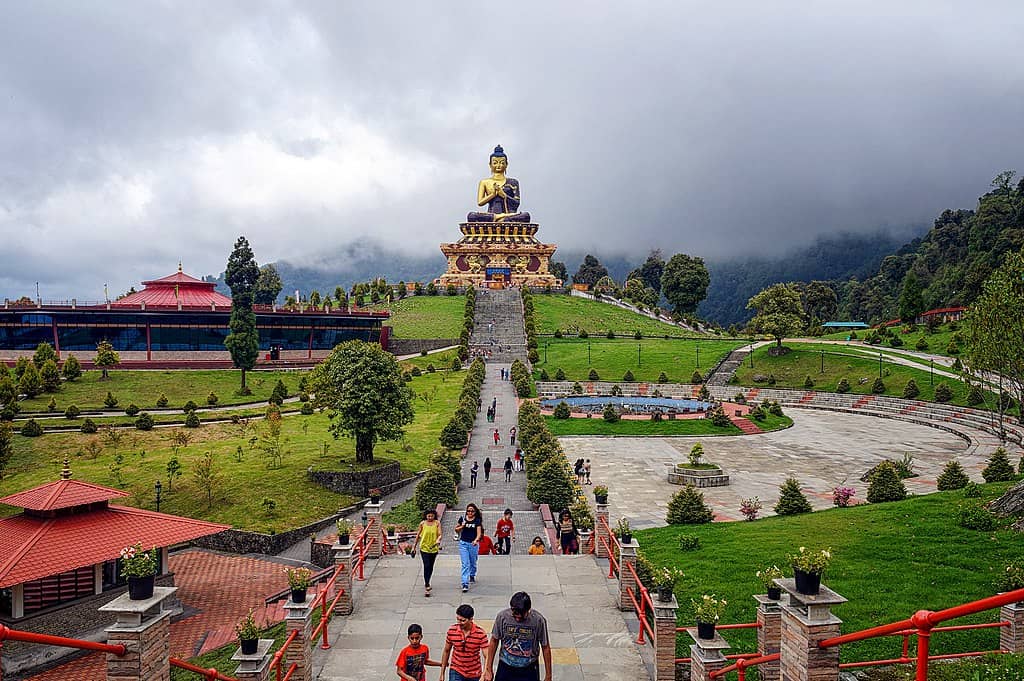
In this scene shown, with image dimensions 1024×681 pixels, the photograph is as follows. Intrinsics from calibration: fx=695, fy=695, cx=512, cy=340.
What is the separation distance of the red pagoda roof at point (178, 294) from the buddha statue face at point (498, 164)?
51.6 m

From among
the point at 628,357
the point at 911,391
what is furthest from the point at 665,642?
the point at 628,357

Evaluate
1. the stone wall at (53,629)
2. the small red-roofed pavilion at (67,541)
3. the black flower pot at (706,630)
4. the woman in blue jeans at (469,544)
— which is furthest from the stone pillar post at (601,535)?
the small red-roofed pavilion at (67,541)

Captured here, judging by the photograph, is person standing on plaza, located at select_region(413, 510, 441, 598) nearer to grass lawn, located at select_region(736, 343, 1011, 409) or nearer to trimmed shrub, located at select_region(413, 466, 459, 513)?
trimmed shrub, located at select_region(413, 466, 459, 513)

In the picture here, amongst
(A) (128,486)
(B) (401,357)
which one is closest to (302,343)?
(B) (401,357)

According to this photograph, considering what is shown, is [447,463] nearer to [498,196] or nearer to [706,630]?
[706,630]

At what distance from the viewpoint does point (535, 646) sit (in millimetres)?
7898

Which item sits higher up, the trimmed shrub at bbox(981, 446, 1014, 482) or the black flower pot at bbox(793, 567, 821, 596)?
Answer: the black flower pot at bbox(793, 567, 821, 596)

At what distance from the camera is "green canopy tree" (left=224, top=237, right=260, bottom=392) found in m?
52.1

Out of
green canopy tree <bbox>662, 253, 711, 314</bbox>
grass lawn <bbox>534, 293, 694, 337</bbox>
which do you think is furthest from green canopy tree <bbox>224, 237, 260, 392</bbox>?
green canopy tree <bbox>662, 253, 711, 314</bbox>

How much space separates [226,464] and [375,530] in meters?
19.8

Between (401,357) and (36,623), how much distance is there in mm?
52283

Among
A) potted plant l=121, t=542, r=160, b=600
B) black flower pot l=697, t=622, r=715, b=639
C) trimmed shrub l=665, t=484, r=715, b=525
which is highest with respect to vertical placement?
potted plant l=121, t=542, r=160, b=600

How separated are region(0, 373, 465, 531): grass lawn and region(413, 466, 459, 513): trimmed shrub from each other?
18.7ft

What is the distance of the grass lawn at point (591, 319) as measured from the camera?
3135 inches
